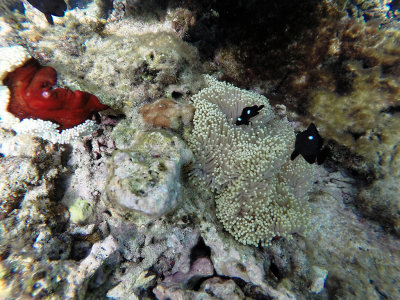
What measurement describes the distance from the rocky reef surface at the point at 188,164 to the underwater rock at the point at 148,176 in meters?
0.01

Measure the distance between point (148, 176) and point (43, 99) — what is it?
5.43 feet

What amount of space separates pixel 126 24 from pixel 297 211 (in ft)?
13.3

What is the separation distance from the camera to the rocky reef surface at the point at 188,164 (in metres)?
2.23

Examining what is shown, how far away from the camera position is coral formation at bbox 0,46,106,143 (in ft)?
8.19

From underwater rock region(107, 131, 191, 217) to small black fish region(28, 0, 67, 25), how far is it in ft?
11.1

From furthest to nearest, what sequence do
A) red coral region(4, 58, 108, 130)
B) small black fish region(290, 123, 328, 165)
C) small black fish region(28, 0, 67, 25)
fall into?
small black fish region(28, 0, 67, 25) → red coral region(4, 58, 108, 130) → small black fish region(290, 123, 328, 165)

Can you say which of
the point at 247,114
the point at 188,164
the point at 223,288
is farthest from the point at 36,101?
the point at 223,288

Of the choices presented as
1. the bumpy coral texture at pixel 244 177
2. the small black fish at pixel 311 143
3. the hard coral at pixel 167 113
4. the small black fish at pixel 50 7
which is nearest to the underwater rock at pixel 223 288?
the bumpy coral texture at pixel 244 177

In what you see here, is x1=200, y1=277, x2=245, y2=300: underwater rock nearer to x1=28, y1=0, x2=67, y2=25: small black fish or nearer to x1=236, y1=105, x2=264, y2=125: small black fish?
x1=236, y1=105, x2=264, y2=125: small black fish

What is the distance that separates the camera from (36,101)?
2477 mm

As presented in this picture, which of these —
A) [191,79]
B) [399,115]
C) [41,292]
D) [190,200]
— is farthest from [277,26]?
[41,292]

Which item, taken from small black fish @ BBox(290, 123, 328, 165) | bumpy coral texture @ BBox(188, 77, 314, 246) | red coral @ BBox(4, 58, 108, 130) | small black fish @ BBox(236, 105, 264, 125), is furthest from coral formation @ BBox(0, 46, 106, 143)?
small black fish @ BBox(290, 123, 328, 165)

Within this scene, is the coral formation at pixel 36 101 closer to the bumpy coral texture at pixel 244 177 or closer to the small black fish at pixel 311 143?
the bumpy coral texture at pixel 244 177

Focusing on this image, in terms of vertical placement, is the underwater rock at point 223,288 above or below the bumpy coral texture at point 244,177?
below
